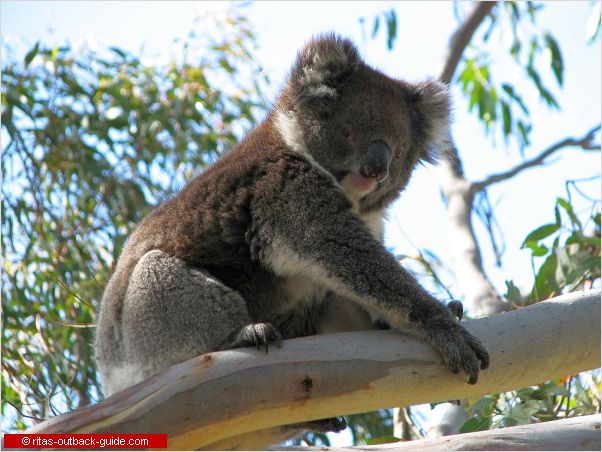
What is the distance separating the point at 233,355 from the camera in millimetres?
2213

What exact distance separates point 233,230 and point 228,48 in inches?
137

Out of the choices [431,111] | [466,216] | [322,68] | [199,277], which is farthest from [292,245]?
[466,216]

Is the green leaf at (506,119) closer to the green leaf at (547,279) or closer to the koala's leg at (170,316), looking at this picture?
the green leaf at (547,279)

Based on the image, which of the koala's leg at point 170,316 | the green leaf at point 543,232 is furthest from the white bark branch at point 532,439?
the green leaf at point 543,232

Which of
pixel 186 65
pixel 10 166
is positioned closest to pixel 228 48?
pixel 186 65

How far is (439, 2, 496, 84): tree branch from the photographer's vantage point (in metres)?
5.34

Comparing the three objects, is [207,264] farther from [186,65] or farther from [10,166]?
[186,65]

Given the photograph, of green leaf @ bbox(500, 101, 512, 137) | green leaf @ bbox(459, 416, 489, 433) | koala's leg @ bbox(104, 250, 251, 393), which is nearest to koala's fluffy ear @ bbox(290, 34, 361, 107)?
koala's leg @ bbox(104, 250, 251, 393)

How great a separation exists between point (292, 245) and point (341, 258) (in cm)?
18

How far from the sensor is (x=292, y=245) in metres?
2.67

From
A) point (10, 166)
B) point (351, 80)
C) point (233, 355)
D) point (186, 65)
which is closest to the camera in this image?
point (233, 355)

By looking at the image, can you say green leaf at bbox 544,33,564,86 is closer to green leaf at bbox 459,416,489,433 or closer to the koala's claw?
green leaf at bbox 459,416,489,433

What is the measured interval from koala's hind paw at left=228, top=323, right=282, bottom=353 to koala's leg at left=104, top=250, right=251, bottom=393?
5.6 inches

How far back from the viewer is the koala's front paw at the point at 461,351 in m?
2.28
